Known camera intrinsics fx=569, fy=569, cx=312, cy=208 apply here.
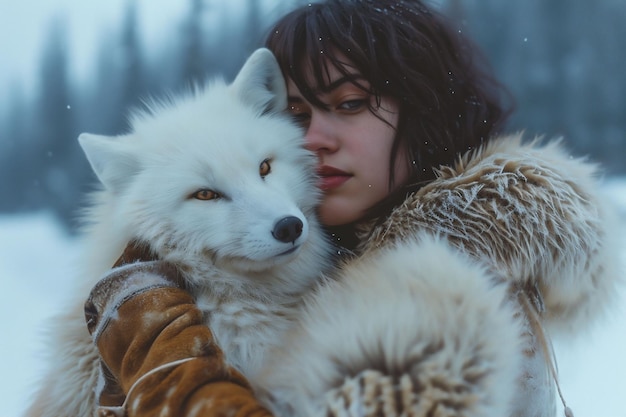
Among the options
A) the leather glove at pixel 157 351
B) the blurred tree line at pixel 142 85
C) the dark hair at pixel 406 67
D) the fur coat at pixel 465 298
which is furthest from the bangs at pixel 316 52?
the blurred tree line at pixel 142 85

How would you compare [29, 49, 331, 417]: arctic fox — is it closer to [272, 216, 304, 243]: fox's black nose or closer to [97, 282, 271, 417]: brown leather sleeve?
[272, 216, 304, 243]: fox's black nose

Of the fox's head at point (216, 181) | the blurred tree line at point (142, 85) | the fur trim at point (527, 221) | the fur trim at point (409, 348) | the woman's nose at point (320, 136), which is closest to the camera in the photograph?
the fur trim at point (409, 348)

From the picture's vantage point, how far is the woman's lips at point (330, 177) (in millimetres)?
1478

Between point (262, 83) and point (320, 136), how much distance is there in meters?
0.23

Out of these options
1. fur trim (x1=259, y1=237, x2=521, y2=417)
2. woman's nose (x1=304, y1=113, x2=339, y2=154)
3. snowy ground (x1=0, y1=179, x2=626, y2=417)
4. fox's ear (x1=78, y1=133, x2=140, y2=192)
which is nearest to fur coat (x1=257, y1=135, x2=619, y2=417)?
fur trim (x1=259, y1=237, x2=521, y2=417)

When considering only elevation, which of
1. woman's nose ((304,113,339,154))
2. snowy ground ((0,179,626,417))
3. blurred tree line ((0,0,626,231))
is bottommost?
snowy ground ((0,179,626,417))

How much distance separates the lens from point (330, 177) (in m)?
1.49

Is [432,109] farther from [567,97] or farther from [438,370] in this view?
[567,97]

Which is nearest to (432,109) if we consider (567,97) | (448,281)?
(448,281)

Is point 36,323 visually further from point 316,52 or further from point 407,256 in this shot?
point 407,256

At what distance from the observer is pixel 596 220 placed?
3.93 feet

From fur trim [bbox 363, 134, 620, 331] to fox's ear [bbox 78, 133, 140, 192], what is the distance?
615 mm

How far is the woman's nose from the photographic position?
147cm

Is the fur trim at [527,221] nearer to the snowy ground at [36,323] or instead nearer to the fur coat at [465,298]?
the fur coat at [465,298]
